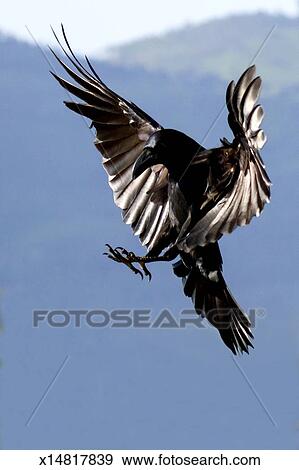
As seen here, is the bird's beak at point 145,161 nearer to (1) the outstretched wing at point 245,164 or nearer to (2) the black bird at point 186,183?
(2) the black bird at point 186,183

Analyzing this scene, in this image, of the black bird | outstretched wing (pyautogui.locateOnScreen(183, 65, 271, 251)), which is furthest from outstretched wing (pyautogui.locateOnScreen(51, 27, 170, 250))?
outstretched wing (pyautogui.locateOnScreen(183, 65, 271, 251))

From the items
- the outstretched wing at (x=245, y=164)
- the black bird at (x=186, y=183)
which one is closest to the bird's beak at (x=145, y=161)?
the black bird at (x=186, y=183)

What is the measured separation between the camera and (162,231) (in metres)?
4.27

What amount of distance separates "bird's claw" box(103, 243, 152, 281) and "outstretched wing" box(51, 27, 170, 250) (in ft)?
0.53

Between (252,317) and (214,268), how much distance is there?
0.81ft

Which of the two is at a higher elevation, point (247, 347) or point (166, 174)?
point (166, 174)

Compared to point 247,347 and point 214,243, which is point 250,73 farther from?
point 247,347

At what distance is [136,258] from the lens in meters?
4.18

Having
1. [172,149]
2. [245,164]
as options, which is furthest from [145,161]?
[245,164]

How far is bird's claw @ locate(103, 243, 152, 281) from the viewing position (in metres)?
4.15

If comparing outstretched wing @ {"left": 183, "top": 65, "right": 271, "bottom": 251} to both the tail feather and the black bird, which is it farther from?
the tail feather

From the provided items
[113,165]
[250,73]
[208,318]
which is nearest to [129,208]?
[113,165]

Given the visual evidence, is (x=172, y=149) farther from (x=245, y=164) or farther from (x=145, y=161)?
(x=245, y=164)
